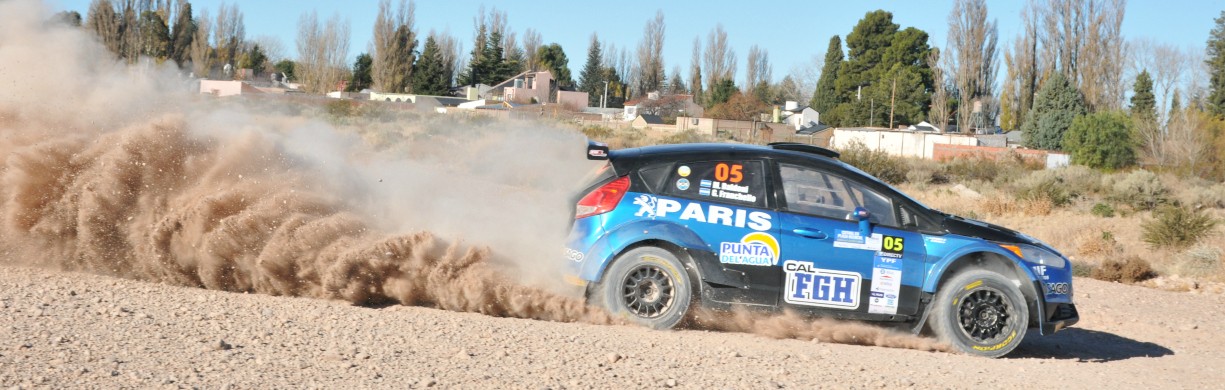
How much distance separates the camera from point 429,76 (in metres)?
76.9

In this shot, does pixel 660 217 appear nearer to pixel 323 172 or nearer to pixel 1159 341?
pixel 323 172

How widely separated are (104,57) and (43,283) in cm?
350

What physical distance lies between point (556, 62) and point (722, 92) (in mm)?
20860

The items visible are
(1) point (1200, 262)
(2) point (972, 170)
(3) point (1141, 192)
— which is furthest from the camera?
(2) point (972, 170)

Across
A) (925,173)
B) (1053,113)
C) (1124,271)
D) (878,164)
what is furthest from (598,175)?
(1053,113)

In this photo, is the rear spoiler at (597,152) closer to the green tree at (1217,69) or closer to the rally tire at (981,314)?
the rally tire at (981,314)

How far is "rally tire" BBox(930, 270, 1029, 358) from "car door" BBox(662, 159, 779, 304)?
50.7 inches

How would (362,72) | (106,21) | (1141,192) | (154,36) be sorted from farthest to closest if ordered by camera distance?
1. (362,72)
2. (154,36)
3. (106,21)
4. (1141,192)

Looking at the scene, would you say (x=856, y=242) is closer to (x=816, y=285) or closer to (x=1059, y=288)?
(x=816, y=285)

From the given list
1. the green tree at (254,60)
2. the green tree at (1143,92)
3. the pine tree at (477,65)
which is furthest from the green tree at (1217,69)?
the green tree at (254,60)

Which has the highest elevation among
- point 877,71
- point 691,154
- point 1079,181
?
point 877,71

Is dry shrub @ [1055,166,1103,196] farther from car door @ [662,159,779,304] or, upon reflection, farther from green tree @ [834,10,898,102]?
green tree @ [834,10,898,102]

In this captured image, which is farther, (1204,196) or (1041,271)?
(1204,196)

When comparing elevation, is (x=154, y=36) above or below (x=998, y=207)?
above
